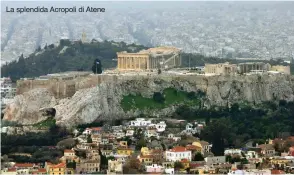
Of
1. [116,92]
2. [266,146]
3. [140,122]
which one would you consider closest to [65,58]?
[116,92]

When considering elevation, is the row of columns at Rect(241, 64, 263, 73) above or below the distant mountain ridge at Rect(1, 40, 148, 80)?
below

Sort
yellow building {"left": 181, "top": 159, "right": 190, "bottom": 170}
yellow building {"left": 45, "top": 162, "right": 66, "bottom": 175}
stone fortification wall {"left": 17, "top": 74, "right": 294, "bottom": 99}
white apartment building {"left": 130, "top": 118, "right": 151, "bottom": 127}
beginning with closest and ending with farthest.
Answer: yellow building {"left": 45, "top": 162, "right": 66, "bottom": 175}, yellow building {"left": 181, "top": 159, "right": 190, "bottom": 170}, white apartment building {"left": 130, "top": 118, "right": 151, "bottom": 127}, stone fortification wall {"left": 17, "top": 74, "right": 294, "bottom": 99}

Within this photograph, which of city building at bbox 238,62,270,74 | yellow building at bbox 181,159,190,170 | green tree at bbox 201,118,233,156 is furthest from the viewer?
city building at bbox 238,62,270,74

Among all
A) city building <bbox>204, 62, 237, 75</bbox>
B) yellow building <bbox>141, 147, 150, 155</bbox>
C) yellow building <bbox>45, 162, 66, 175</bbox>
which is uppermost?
city building <bbox>204, 62, 237, 75</bbox>

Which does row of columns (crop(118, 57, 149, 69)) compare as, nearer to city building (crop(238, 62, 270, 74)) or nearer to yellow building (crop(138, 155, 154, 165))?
city building (crop(238, 62, 270, 74))

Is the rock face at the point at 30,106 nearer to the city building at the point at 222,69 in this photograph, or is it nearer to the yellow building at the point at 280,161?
the city building at the point at 222,69

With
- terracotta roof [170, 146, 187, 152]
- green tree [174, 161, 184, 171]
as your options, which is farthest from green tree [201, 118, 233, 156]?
green tree [174, 161, 184, 171]

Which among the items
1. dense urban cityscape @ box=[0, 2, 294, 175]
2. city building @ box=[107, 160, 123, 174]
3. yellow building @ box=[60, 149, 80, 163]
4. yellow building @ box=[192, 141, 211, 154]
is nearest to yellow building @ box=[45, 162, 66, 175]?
dense urban cityscape @ box=[0, 2, 294, 175]

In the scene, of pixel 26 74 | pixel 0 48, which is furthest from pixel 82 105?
pixel 0 48

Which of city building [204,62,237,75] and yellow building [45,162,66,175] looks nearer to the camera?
yellow building [45,162,66,175]
